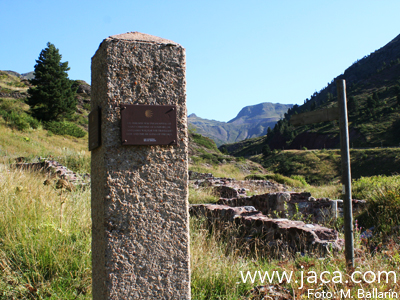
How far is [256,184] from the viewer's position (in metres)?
17.6

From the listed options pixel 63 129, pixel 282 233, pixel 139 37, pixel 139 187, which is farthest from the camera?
pixel 63 129

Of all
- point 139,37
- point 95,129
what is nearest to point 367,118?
point 139,37

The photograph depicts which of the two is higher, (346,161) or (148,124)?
(148,124)

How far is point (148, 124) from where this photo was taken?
8.25 ft

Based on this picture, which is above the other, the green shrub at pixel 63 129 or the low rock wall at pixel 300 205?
the green shrub at pixel 63 129

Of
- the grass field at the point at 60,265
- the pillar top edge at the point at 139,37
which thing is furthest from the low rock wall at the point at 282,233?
the pillar top edge at the point at 139,37

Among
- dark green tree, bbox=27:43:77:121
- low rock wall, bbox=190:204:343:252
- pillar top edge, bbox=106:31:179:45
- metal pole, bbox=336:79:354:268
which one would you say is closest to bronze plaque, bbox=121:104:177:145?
pillar top edge, bbox=106:31:179:45

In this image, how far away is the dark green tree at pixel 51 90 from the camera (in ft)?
98.9

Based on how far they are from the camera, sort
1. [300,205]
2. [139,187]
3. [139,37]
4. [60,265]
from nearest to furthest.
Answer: [139,187] → [139,37] → [60,265] → [300,205]

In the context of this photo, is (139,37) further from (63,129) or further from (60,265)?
(63,129)

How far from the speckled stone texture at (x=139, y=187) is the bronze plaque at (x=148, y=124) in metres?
0.05

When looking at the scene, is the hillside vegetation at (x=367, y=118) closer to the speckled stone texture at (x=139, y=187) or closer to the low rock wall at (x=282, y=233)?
the low rock wall at (x=282, y=233)

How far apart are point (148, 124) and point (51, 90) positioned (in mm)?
31759

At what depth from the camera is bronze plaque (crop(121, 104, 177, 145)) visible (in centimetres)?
245
